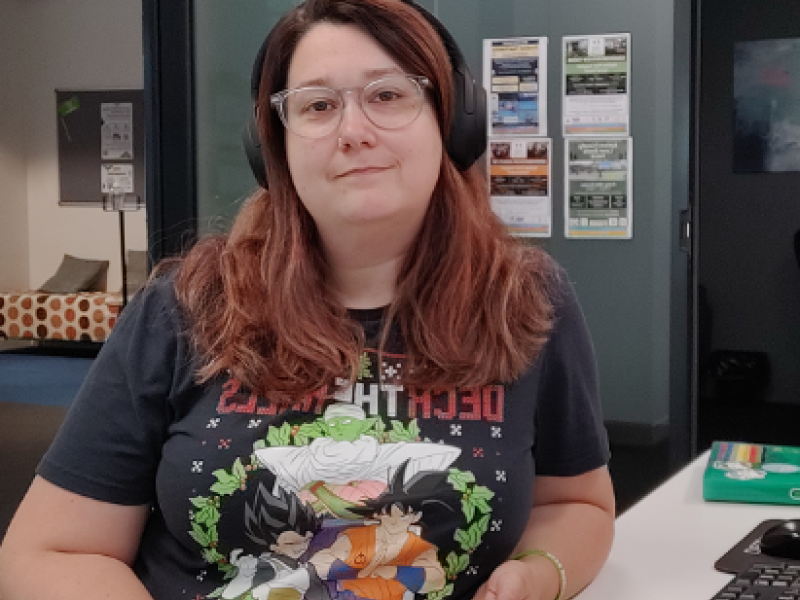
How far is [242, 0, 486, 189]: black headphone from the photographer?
113cm

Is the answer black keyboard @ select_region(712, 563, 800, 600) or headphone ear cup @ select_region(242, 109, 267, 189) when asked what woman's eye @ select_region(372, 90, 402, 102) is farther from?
black keyboard @ select_region(712, 563, 800, 600)

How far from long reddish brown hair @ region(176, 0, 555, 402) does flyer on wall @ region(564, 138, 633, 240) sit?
2.77 meters

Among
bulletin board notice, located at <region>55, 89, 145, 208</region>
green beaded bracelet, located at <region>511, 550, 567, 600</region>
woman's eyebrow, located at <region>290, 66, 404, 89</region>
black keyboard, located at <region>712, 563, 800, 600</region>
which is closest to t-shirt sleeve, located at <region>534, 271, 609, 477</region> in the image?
green beaded bracelet, located at <region>511, 550, 567, 600</region>

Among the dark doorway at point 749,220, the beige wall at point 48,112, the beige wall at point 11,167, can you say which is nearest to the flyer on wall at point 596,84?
the dark doorway at point 749,220

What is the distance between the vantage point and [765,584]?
0.97 metres

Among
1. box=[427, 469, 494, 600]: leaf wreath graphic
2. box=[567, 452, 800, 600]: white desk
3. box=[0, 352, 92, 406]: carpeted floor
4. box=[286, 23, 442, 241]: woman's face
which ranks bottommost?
box=[0, 352, 92, 406]: carpeted floor

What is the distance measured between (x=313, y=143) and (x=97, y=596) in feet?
1.60

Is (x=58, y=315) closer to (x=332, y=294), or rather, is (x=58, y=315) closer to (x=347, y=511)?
(x=332, y=294)

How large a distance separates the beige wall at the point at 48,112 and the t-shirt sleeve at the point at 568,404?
7.62 metres

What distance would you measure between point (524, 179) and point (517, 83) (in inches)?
14.3

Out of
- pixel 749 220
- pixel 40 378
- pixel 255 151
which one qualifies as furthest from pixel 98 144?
pixel 255 151

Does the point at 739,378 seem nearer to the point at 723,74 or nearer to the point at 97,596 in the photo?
the point at 723,74

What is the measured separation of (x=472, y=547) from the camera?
3.40 feet

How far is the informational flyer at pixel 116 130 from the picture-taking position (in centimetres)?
867
